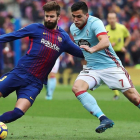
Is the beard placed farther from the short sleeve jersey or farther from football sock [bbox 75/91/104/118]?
football sock [bbox 75/91/104/118]

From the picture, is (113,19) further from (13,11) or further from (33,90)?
(13,11)

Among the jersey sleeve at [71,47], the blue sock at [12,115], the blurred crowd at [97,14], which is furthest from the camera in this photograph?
the blurred crowd at [97,14]

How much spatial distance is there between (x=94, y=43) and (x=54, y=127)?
191cm

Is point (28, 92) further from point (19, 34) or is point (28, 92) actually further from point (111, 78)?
point (111, 78)

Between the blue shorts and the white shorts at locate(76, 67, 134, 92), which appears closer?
the blue shorts

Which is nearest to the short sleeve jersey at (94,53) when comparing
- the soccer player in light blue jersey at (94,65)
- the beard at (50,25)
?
the soccer player in light blue jersey at (94,65)

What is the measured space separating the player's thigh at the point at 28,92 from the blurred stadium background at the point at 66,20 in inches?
510

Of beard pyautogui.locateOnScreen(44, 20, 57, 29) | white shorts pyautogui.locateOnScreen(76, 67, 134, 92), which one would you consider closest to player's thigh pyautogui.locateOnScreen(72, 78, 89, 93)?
white shorts pyautogui.locateOnScreen(76, 67, 134, 92)

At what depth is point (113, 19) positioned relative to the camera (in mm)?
13867

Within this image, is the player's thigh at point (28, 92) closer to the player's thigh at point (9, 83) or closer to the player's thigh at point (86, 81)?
the player's thigh at point (9, 83)

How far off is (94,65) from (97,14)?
1483 centimetres

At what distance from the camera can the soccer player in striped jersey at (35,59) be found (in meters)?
6.84

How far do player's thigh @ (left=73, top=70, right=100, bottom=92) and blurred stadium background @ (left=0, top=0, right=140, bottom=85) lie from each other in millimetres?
12499

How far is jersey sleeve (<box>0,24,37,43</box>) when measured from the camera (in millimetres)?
6711
